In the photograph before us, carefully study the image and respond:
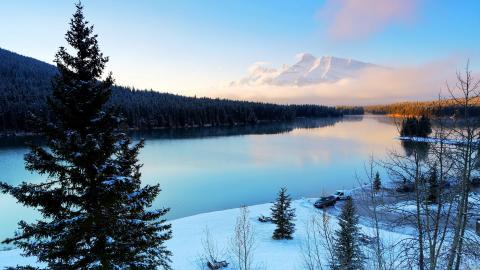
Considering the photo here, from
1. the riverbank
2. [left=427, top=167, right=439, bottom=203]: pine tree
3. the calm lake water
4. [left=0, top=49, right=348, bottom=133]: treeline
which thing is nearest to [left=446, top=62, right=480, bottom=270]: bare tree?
[left=427, top=167, right=439, bottom=203]: pine tree

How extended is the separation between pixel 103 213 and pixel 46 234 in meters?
1.28

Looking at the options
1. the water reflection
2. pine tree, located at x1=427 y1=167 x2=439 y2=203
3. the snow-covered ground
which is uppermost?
the water reflection

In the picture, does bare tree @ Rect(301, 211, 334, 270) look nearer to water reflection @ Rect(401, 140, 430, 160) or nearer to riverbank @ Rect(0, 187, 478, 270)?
riverbank @ Rect(0, 187, 478, 270)

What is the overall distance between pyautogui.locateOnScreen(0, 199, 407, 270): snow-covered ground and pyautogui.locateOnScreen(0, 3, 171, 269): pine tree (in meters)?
10.1

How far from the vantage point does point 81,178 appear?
7637mm

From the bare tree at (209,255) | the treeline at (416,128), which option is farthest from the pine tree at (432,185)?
the bare tree at (209,255)

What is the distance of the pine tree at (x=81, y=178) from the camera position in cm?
729

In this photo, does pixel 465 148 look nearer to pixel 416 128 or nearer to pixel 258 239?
pixel 416 128

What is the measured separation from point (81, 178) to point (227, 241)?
14.7m

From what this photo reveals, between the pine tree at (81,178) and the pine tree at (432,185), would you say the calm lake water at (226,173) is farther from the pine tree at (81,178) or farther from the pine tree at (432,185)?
the pine tree at (81,178)

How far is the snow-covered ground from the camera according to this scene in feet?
57.2

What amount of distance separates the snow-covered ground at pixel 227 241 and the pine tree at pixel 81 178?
Result: 400 inches

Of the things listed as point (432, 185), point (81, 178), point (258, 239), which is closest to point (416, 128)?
point (432, 185)

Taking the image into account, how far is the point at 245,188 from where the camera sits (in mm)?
37594
